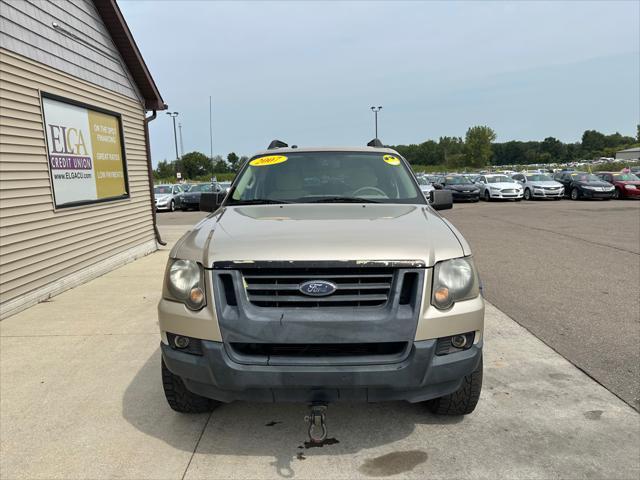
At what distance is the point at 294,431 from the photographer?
9.60 ft

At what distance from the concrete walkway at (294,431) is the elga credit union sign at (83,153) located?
3.51 metres

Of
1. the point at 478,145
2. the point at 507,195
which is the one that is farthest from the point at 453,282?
the point at 478,145

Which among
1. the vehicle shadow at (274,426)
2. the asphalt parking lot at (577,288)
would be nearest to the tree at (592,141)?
the asphalt parking lot at (577,288)

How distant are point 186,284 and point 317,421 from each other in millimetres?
1032

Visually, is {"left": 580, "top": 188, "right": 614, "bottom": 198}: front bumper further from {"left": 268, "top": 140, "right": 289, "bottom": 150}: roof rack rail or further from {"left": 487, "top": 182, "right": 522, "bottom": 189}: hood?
{"left": 268, "top": 140, "right": 289, "bottom": 150}: roof rack rail

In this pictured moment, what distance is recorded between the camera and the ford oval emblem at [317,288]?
238 centimetres

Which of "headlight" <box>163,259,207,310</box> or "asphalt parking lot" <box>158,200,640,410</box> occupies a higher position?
"headlight" <box>163,259,207,310</box>

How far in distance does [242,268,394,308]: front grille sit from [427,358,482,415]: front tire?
93cm

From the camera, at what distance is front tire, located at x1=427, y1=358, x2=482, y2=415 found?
289 centimetres

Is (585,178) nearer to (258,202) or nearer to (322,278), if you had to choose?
(258,202)

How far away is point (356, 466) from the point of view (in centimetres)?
259

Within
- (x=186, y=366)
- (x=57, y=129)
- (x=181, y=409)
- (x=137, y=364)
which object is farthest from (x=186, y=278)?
(x=57, y=129)

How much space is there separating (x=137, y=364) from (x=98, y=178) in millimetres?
5088

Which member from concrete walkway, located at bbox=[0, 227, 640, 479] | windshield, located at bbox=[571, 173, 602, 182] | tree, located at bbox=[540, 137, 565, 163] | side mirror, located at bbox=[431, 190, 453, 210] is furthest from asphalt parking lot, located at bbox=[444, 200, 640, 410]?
tree, located at bbox=[540, 137, 565, 163]
